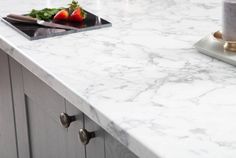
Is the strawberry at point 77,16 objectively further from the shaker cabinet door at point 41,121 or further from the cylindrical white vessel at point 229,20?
the cylindrical white vessel at point 229,20

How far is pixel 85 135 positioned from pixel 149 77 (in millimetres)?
191

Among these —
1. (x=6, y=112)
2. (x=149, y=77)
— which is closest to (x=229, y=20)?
(x=149, y=77)

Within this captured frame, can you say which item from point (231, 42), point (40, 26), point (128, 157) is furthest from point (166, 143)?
point (40, 26)

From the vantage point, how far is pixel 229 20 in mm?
1310

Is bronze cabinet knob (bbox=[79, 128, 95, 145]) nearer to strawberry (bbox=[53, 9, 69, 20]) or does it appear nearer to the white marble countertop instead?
the white marble countertop

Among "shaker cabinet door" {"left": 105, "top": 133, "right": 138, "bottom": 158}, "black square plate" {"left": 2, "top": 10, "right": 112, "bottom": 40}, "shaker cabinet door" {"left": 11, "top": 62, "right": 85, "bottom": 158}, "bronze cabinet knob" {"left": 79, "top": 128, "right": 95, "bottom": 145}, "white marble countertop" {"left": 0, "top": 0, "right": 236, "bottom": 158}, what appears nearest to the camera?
"white marble countertop" {"left": 0, "top": 0, "right": 236, "bottom": 158}

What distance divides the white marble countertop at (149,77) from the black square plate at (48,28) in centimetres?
2

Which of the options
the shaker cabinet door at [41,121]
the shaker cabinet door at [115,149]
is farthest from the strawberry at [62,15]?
the shaker cabinet door at [115,149]

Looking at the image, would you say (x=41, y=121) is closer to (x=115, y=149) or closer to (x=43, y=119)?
(x=43, y=119)

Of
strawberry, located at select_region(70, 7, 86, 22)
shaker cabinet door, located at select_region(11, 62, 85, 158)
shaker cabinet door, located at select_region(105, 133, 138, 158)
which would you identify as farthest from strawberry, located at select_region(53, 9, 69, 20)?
shaker cabinet door, located at select_region(105, 133, 138, 158)

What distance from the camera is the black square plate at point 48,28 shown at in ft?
5.12

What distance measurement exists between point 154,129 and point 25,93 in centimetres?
68

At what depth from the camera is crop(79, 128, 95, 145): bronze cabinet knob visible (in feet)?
4.00

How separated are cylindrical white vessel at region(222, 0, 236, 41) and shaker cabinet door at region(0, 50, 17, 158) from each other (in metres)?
0.71
